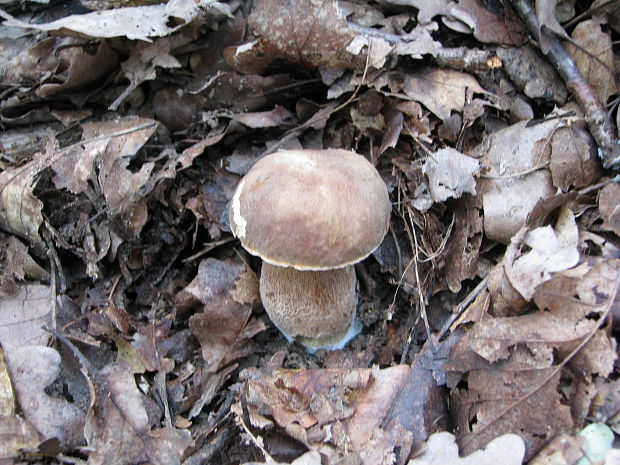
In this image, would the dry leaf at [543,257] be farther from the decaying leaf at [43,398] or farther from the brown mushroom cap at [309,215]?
the decaying leaf at [43,398]

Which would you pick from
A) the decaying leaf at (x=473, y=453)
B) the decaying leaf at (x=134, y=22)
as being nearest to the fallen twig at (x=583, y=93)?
the decaying leaf at (x=473, y=453)

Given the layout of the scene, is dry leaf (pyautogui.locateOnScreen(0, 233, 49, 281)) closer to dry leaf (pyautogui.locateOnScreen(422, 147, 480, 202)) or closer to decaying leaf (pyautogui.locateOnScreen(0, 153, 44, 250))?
decaying leaf (pyautogui.locateOnScreen(0, 153, 44, 250))

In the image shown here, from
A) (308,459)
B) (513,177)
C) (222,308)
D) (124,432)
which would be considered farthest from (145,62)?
(308,459)

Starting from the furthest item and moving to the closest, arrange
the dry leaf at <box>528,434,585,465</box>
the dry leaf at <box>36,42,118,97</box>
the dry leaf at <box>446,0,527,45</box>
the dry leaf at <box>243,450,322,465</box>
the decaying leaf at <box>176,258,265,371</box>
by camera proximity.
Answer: the dry leaf at <box>36,42,118,97</box>
the dry leaf at <box>446,0,527,45</box>
the decaying leaf at <box>176,258,265,371</box>
the dry leaf at <box>243,450,322,465</box>
the dry leaf at <box>528,434,585,465</box>

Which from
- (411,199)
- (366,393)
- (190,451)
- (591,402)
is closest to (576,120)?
(411,199)

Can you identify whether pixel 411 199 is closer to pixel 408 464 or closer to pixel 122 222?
pixel 408 464

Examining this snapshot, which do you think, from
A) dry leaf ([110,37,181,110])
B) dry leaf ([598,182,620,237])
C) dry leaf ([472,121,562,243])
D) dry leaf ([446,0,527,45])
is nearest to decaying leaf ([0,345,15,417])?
dry leaf ([110,37,181,110])

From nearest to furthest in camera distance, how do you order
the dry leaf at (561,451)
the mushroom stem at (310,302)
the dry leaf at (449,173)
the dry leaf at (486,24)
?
the dry leaf at (561,451)
the mushroom stem at (310,302)
the dry leaf at (449,173)
the dry leaf at (486,24)
